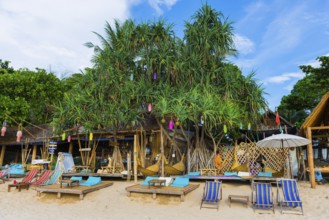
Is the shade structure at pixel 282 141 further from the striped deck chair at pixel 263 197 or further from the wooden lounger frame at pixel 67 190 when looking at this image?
the wooden lounger frame at pixel 67 190

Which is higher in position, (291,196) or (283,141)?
(283,141)

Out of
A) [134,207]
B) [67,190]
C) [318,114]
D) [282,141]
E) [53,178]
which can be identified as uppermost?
[318,114]

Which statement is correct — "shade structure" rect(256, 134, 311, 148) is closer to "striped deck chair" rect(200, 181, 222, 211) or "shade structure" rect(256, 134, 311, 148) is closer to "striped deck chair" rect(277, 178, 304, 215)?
"striped deck chair" rect(277, 178, 304, 215)

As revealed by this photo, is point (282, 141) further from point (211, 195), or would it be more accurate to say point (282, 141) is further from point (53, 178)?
point (53, 178)

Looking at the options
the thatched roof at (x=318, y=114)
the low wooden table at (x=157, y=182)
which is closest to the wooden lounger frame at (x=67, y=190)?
the low wooden table at (x=157, y=182)

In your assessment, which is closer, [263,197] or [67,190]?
[263,197]

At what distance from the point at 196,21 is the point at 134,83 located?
4.12 metres

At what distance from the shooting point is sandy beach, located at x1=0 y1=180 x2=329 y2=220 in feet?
19.3

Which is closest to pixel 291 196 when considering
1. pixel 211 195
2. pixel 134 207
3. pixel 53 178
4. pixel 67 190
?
pixel 211 195

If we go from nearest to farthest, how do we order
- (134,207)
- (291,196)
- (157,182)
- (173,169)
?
(291,196)
(134,207)
(157,182)
(173,169)

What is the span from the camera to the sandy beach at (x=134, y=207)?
5.89 metres

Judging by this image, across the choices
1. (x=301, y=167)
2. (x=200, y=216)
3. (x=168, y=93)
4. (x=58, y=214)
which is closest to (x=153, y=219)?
(x=200, y=216)

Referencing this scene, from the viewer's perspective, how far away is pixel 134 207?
671 centimetres

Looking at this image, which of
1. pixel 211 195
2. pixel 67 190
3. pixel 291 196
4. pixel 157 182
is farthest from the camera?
pixel 67 190
